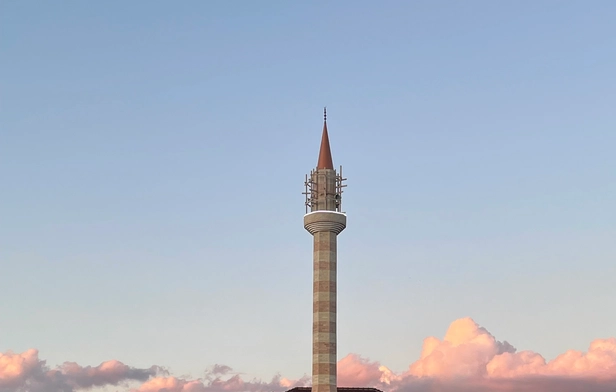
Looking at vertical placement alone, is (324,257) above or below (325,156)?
below

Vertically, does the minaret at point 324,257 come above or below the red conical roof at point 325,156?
below

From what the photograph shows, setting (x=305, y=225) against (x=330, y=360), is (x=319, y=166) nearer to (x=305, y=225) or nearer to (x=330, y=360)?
(x=305, y=225)

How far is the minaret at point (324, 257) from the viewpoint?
90875mm

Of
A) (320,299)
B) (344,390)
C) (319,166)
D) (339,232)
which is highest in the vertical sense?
(319,166)

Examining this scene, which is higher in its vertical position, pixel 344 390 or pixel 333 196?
pixel 333 196

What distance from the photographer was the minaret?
3578 inches

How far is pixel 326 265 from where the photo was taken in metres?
92.8

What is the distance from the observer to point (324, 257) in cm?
9306

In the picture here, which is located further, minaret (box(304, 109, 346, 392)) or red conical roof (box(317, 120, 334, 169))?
red conical roof (box(317, 120, 334, 169))

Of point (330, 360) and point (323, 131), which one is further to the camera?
point (323, 131)

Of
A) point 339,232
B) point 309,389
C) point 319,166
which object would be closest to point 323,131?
point 319,166

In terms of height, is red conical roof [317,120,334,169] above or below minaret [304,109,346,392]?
above

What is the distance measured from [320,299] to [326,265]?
3.25m

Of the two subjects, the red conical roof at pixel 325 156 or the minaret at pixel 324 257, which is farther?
the red conical roof at pixel 325 156
